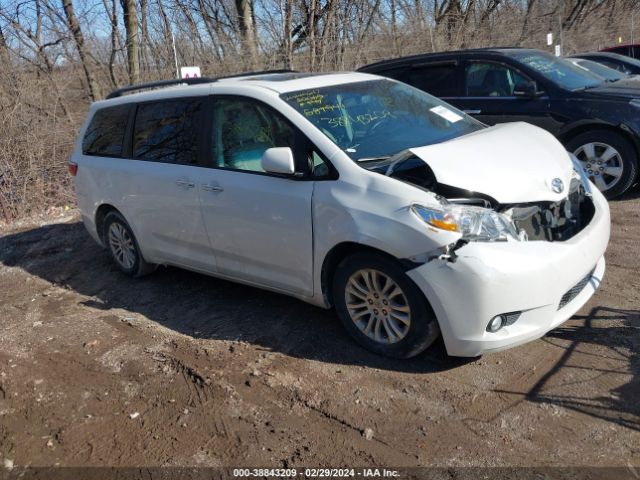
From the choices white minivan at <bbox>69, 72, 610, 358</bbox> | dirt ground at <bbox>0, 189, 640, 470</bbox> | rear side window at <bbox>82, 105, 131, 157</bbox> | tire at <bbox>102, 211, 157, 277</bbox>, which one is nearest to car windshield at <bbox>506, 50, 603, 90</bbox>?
dirt ground at <bbox>0, 189, 640, 470</bbox>

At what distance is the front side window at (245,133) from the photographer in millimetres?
4426

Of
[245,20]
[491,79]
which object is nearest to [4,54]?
[245,20]

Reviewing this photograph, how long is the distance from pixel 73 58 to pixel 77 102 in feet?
4.84

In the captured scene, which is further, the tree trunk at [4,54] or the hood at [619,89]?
the tree trunk at [4,54]

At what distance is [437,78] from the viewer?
26.8 feet

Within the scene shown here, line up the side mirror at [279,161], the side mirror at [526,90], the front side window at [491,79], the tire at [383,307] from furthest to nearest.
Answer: the front side window at [491,79], the side mirror at [526,90], the side mirror at [279,161], the tire at [383,307]

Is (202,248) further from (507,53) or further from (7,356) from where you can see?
(507,53)

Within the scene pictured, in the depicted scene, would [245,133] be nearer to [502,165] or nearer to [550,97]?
[502,165]

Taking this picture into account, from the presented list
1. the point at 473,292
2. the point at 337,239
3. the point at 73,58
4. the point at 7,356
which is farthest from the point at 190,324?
the point at 73,58

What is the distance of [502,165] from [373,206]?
876mm

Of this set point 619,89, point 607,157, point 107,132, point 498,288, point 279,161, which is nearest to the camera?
point 498,288

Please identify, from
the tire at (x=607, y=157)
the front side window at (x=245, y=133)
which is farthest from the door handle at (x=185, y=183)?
the tire at (x=607, y=157)

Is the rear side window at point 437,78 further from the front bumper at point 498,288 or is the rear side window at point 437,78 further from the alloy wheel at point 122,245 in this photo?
the front bumper at point 498,288

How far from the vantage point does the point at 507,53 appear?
7.76 meters
